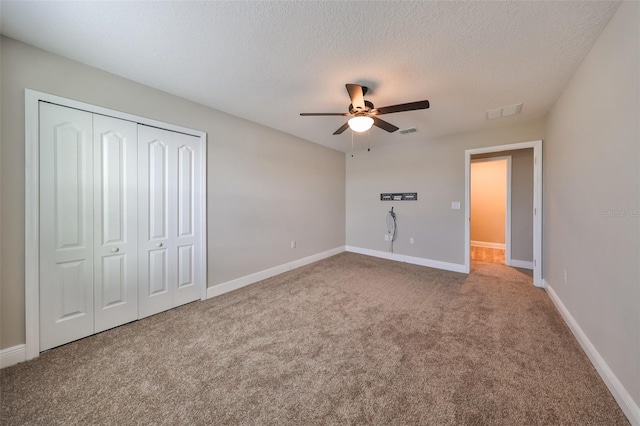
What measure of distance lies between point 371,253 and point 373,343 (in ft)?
10.6

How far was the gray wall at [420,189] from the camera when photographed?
3889mm

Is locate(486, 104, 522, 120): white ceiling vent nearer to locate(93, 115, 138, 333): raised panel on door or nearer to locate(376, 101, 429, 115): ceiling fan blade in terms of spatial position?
locate(376, 101, 429, 115): ceiling fan blade

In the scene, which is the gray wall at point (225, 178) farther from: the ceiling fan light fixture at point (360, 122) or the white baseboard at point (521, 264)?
A: the white baseboard at point (521, 264)

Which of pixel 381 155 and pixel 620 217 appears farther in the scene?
pixel 381 155

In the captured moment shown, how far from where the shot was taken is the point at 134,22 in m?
1.55

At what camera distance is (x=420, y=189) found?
173 inches

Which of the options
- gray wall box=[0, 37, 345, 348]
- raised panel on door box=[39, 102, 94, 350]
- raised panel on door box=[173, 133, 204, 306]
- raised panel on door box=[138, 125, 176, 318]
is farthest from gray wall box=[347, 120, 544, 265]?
raised panel on door box=[39, 102, 94, 350]

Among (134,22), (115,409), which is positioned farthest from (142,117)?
(115,409)

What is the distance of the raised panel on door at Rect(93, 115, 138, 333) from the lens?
2104 millimetres

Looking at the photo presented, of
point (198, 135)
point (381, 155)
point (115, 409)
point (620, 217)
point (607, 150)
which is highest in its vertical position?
point (381, 155)

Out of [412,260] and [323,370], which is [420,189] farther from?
[323,370]

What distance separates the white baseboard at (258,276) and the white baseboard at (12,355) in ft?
4.77

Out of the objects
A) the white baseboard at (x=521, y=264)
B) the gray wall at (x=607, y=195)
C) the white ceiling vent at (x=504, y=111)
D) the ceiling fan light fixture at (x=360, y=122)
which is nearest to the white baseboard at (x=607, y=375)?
the gray wall at (x=607, y=195)

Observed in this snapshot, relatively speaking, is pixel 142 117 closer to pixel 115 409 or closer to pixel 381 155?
pixel 115 409
